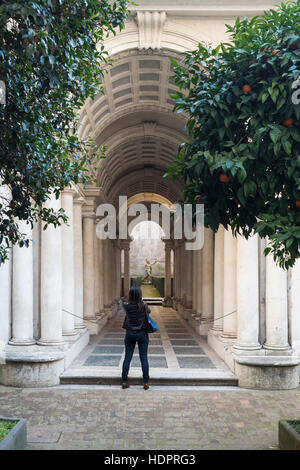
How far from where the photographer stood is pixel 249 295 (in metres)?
9.66

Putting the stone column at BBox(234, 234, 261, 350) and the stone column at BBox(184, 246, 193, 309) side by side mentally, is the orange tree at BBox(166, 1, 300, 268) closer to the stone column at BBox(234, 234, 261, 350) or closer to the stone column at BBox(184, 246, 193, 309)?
the stone column at BBox(234, 234, 261, 350)

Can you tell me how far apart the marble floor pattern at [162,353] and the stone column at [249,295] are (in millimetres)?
1075

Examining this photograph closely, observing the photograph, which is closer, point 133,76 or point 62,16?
point 62,16

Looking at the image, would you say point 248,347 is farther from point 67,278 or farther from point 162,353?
point 67,278

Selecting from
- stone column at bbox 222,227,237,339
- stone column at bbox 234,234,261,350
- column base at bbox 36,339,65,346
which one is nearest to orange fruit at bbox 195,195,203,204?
stone column at bbox 234,234,261,350

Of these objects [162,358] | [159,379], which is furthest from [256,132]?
[162,358]

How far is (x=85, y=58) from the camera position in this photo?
5051mm

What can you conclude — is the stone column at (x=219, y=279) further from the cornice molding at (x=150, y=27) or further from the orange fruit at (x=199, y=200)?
the orange fruit at (x=199, y=200)

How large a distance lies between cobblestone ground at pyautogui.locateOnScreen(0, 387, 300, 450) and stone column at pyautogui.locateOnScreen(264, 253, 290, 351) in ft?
3.78

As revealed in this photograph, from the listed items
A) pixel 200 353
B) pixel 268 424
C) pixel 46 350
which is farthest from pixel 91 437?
pixel 200 353

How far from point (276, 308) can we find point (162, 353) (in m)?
3.95

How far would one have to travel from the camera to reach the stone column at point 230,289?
11.1 meters
